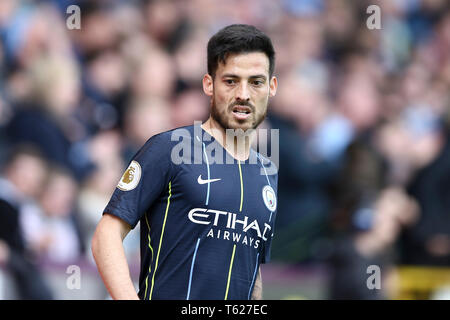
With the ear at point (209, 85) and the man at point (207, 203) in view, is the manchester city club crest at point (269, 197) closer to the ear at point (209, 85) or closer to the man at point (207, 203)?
the man at point (207, 203)

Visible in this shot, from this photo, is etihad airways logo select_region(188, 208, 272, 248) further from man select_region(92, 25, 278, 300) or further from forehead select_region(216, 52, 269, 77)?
Result: forehead select_region(216, 52, 269, 77)

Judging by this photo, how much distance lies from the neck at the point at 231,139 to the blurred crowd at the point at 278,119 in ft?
10.4

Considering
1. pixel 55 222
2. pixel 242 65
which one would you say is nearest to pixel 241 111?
pixel 242 65

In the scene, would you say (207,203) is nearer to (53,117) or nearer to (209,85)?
(209,85)

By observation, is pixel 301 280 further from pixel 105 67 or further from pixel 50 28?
pixel 50 28

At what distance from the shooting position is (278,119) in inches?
293

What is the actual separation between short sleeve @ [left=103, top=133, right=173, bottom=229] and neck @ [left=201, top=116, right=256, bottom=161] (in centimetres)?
31

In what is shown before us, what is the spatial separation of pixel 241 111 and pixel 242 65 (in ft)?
0.66

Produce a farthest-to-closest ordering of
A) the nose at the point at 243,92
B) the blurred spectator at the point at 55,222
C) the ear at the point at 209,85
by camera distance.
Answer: the blurred spectator at the point at 55,222, the ear at the point at 209,85, the nose at the point at 243,92

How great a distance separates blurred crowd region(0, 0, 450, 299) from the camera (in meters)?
6.75

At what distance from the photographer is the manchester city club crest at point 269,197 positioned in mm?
3289

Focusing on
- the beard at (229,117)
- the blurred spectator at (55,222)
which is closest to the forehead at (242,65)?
the beard at (229,117)

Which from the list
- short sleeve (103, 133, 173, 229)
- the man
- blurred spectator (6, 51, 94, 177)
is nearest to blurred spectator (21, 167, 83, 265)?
blurred spectator (6, 51, 94, 177)
